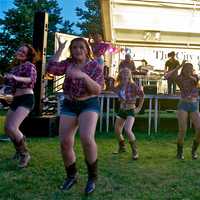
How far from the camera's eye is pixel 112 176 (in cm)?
606

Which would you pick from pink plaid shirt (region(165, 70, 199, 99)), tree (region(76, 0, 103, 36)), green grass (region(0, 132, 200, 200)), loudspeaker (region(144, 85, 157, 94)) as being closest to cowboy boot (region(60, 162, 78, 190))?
green grass (region(0, 132, 200, 200))

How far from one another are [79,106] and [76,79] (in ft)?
0.98

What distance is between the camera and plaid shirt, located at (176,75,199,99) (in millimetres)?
7379

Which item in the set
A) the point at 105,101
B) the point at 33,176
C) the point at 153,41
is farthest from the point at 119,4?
the point at 33,176

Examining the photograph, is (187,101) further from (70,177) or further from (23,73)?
(70,177)

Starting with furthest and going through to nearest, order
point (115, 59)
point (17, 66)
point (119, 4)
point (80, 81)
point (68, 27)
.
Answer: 1. point (68, 27)
2. point (115, 59)
3. point (119, 4)
4. point (17, 66)
5. point (80, 81)

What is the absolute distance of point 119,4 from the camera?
15.4m

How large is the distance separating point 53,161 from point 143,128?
6031mm

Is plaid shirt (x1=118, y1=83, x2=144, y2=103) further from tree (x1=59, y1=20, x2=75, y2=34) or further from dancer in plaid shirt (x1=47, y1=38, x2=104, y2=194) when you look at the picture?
tree (x1=59, y1=20, x2=75, y2=34)

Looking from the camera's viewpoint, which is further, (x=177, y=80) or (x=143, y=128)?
(x=143, y=128)

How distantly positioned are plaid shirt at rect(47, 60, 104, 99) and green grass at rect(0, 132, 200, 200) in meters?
1.11

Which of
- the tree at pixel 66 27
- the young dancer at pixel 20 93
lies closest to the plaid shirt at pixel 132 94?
the young dancer at pixel 20 93

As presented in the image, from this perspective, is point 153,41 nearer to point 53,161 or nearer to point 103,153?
point 103,153

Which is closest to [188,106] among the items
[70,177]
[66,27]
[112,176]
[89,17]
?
[112,176]
